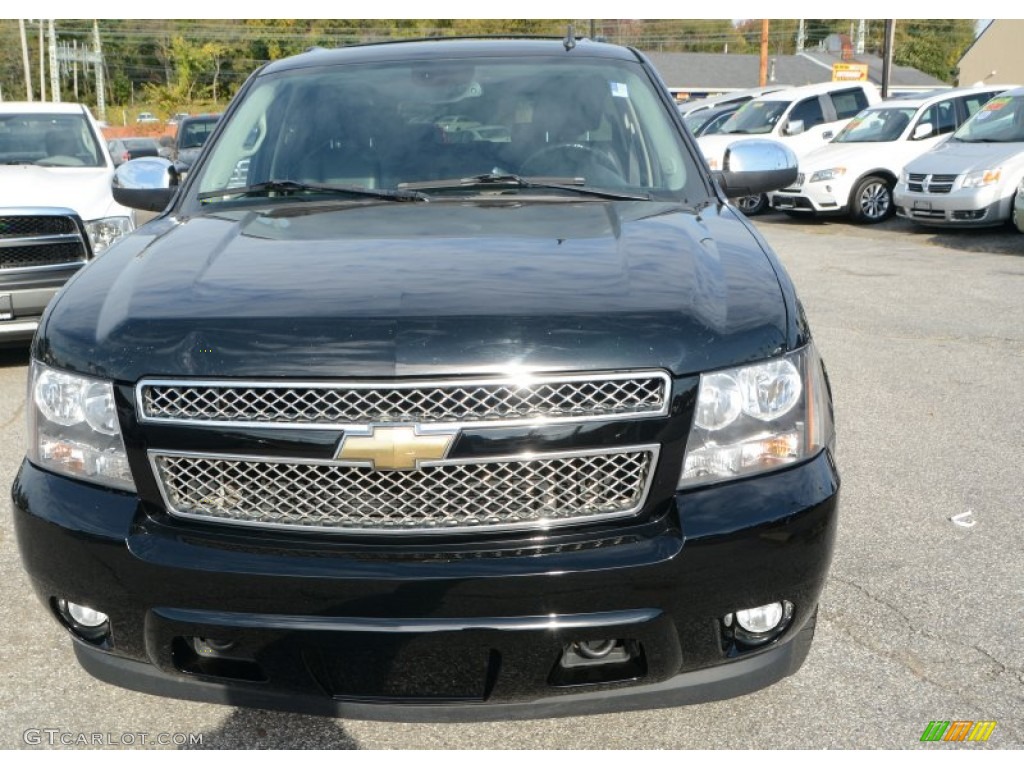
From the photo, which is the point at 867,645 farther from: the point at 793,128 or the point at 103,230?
the point at 793,128

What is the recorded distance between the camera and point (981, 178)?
1417cm

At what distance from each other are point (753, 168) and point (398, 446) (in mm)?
2512

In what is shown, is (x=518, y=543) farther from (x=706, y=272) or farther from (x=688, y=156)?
(x=688, y=156)

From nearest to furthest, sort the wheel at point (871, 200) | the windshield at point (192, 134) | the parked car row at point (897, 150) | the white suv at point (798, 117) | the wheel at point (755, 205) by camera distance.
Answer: the parked car row at point (897, 150), the wheel at point (871, 200), the wheel at point (755, 205), the white suv at point (798, 117), the windshield at point (192, 134)

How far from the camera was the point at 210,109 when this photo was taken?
84.6 metres

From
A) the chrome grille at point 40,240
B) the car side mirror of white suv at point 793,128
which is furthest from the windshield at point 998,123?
the chrome grille at point 40,240

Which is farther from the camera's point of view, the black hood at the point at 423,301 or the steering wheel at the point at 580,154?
the steering wheel at the point at 580,154

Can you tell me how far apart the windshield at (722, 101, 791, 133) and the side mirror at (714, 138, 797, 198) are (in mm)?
16652

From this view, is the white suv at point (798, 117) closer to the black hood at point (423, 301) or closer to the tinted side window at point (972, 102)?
the tinted side window at point (972, 102)

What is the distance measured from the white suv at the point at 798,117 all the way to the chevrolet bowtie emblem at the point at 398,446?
17.9 meters

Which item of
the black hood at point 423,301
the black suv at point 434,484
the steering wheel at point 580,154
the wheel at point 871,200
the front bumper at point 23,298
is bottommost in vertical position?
the wheel at point 871,200

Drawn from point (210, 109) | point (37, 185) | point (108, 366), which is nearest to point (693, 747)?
point (108, 366)

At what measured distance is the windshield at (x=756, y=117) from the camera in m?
20.5

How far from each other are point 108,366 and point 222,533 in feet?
1.45
